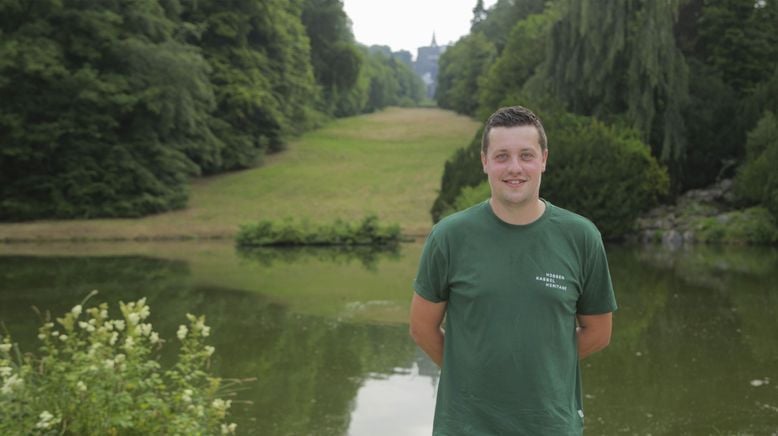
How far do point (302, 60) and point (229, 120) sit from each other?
374 inches

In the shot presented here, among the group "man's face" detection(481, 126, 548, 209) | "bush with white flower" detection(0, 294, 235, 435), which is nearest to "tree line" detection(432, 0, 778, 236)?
"bush with white flower" detection(0, 294, 235, 435)

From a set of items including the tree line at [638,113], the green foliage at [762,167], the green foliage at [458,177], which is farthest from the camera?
the green foliage at [458,177]

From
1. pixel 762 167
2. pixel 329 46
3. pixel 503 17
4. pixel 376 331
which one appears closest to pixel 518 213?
pixel 376 331

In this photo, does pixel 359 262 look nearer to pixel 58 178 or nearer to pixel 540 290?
pixel 58 178

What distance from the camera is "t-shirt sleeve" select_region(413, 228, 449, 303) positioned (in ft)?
9.11

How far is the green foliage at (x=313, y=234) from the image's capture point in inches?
991

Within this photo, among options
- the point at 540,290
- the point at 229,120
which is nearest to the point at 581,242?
the point at 540,290

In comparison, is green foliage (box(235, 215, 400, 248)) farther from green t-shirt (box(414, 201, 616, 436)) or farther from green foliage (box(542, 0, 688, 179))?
green t-shirt (box(414, 201, 616, 436))

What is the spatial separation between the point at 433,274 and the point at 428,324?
0.25 meters

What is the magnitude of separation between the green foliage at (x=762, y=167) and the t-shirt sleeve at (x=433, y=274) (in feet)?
72.8

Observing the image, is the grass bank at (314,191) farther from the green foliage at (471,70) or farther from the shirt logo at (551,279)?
the shirt logo at (551,279)

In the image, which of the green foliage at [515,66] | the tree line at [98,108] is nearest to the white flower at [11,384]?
the tree line at [98,108]

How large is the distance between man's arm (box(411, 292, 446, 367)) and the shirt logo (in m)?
0.38

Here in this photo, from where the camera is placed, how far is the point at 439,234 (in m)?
2.78
